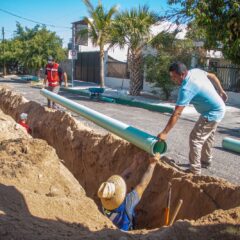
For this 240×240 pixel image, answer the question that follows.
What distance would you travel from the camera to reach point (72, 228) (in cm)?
381

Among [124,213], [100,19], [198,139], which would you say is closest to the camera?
[124,213]

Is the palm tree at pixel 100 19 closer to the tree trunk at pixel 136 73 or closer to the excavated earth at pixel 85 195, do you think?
the tree trunk at pixel 136 73

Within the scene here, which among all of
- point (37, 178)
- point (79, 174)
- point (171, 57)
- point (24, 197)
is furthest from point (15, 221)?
point (171, 57)

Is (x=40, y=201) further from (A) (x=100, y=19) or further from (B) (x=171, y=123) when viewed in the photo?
(A) (x=100, y=19)

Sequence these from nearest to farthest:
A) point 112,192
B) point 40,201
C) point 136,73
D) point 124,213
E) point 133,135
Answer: point 112,192 < point 124,213 < point 40,201 < point 133,135 < point 136,73

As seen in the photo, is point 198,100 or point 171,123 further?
point 198,100

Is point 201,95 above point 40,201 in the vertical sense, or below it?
above

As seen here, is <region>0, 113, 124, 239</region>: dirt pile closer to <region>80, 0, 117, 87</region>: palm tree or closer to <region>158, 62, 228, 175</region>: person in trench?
<region>158, 62, 228, 175</region>: person in trench

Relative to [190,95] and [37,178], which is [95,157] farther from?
A: [190,95]

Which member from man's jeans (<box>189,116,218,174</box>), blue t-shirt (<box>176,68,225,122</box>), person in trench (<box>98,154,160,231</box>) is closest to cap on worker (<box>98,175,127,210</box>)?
person in trench (<box>98,154,160,231</box>)

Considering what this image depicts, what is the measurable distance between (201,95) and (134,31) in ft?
44.4

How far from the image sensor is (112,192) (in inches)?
129

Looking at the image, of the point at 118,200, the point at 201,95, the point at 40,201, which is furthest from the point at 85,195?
the point at 118,200

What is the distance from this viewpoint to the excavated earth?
11.2ft
